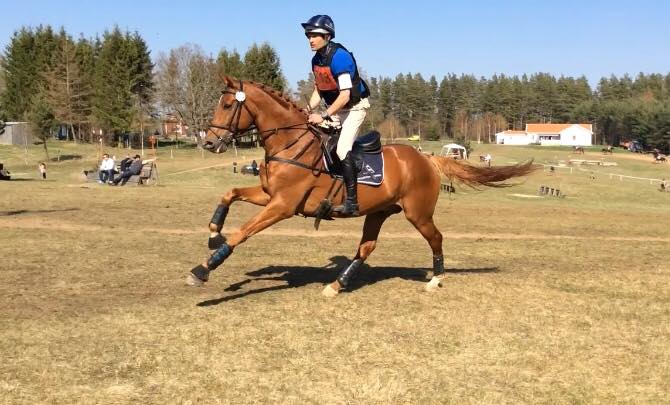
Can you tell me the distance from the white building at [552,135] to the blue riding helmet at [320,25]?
17121 centimetres

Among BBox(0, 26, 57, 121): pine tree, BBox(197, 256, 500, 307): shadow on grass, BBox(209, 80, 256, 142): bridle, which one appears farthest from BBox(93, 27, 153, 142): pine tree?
BBox(209, 80, 256, 142): bridle

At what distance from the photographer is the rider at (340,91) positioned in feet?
30.2

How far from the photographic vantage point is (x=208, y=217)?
2200 cm

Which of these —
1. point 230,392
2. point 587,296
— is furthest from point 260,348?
point 587,296

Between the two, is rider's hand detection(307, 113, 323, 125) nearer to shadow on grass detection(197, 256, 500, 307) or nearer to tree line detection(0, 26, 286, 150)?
shadow on grass detection(197, 256, 500, 307)

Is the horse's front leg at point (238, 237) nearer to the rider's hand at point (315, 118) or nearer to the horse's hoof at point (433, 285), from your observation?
the rider's hand at point (315, 118)

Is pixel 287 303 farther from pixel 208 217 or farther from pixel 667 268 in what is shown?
pixel 208 217

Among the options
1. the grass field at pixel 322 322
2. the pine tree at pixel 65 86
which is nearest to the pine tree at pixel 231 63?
the pine tree at pixel 65 86

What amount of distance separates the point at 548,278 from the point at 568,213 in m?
18.2

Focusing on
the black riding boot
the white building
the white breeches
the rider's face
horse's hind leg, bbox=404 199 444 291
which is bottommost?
horse's hind leg, bbox=404 199 444 291

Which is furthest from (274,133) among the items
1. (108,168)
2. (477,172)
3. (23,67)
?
(23,67)

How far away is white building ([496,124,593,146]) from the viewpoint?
172625 mm

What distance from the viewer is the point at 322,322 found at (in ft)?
26.9

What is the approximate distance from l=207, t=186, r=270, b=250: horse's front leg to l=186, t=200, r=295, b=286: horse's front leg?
0.20 metres
